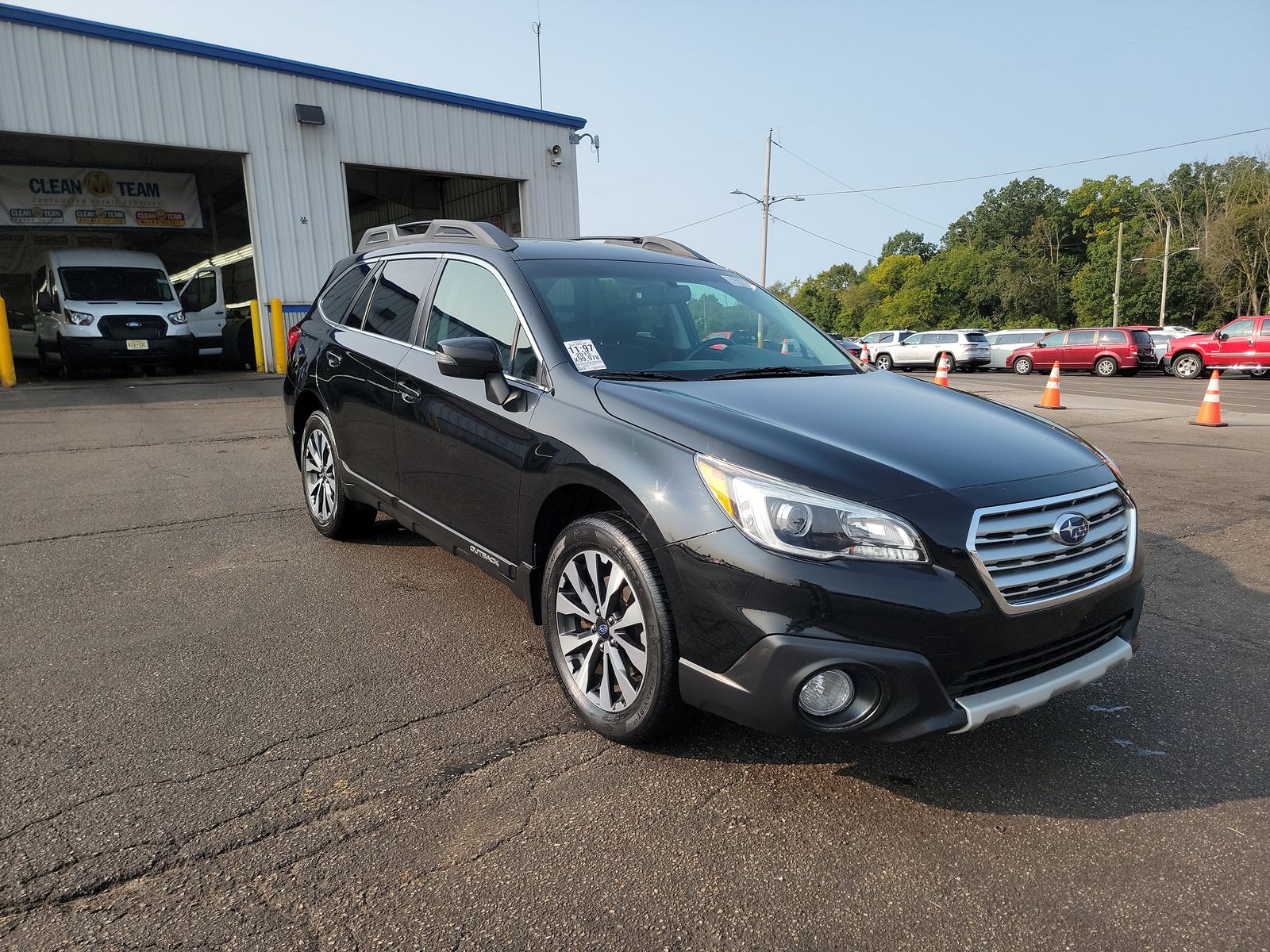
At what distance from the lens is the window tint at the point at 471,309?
138 inches

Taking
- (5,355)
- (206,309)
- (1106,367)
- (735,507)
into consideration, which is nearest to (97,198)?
(206,309)

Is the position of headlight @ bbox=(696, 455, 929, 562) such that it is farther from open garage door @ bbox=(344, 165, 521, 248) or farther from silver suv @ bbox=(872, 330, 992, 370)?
silver suv @ bbox=(872, 330, 992, 370)

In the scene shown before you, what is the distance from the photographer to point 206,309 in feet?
60.2

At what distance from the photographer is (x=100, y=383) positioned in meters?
15.5

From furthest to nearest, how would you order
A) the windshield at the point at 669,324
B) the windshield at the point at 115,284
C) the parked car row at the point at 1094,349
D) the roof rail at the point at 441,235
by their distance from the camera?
the parked car row at the point at 1094,349 → the windshield at the point at 115,284 → the roof rail at the point at 441,235 → the windshield at the point at 669,324

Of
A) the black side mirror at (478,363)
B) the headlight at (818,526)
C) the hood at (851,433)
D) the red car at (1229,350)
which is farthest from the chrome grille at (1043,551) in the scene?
the red car at (1229,350)

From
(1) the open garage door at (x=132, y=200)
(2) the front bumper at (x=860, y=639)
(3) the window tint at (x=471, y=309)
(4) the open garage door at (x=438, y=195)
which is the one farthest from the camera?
(4) the open garage door at (x=438, y=195)

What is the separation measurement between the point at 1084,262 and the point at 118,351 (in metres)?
91.0

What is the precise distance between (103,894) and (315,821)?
0.52m

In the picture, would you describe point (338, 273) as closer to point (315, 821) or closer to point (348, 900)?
point (315, 821)

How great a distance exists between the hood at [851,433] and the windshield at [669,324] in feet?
0.73

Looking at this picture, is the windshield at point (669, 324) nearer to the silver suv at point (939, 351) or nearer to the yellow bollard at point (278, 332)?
the yellow bollard at point (278, 332)

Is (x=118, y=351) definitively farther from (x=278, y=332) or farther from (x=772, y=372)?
(x=772, y=372)

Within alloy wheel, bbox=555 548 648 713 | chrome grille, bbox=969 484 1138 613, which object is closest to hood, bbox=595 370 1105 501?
chrome grille, bbox=969 484 1138 613
